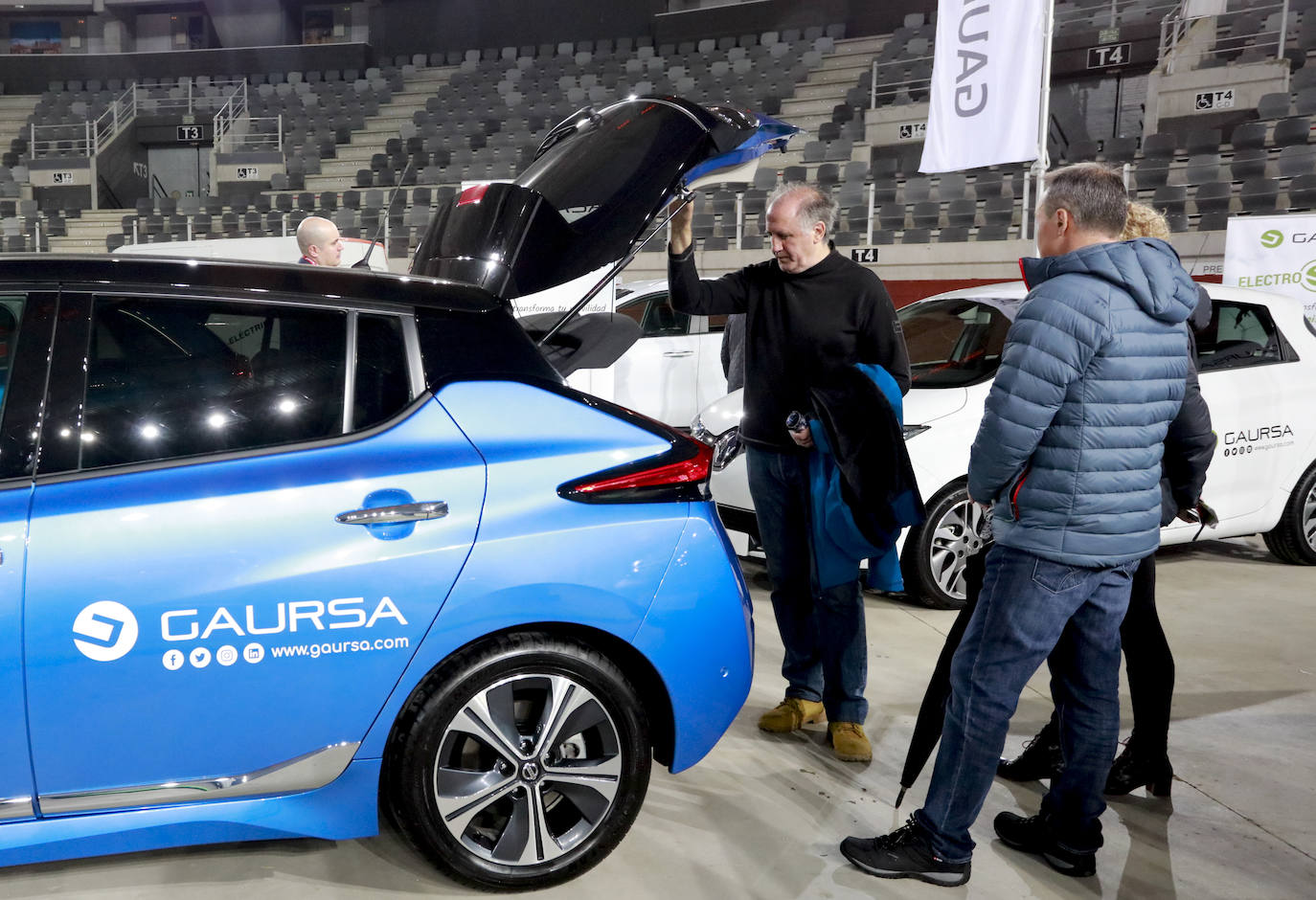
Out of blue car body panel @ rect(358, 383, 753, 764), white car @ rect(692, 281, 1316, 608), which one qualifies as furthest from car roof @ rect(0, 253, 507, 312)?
white car @ rect(692, 281, 1316, 608)

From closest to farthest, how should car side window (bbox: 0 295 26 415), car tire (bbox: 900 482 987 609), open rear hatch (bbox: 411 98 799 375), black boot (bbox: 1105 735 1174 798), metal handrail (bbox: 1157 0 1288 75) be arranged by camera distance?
car side window (bbox: 0 295 26 415) < open rear hatch (bbox: 411 98 799 375) < black boot (bbox: 1105 735 1174 798) < car tire (bbox: 900 482 987 609) < metal handrail (bbox: 1157 0 1288 75)

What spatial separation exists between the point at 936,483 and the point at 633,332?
2096 mm

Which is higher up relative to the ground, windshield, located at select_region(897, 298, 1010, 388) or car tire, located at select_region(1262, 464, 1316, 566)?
windshield, located at select_region(897, 298, 1010, 388)

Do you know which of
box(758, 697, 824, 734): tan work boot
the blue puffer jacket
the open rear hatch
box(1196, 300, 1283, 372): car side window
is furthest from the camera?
box(1196, 300, 1283, 372): car side window

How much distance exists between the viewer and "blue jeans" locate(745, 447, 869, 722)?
122 inches

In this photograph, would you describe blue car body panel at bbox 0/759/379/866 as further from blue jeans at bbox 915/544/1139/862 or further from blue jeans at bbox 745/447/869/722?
blue jeans at bbox 745/447/869/722

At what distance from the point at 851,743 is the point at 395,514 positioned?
5.41 ft

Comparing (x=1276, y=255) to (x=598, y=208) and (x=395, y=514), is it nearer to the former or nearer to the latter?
(x=598, y=208)

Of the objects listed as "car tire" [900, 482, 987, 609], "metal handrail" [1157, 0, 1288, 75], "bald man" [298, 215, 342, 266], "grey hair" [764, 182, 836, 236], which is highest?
"metal handrail" [1157, 0, 1288, 75]

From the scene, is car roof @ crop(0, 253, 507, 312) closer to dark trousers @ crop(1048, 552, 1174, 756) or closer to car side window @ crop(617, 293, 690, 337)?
dark trousers @ crop(1048, 552, 1174, 756)

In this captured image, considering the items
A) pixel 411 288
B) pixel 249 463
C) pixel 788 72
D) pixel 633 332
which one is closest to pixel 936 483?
pixel 633 332

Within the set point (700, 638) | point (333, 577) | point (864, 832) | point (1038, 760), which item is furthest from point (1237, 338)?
point (333, 577)

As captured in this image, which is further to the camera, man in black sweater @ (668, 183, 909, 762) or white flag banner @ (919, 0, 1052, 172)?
white flag banner @ (919, 0, 1052, 172)

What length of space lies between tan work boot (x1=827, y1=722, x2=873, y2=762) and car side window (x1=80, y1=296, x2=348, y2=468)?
1775 mm
